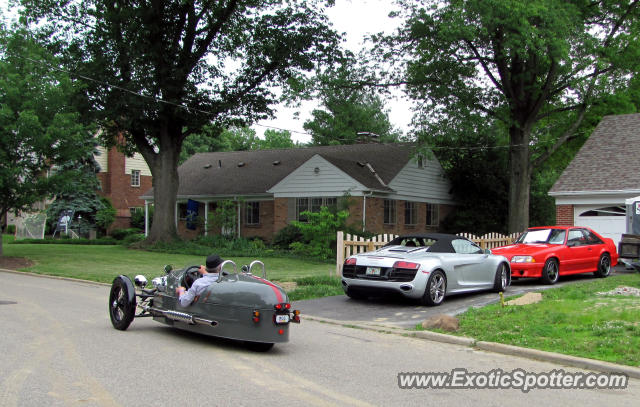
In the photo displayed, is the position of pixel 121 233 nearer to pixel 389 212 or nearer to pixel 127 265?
pixel 389 212

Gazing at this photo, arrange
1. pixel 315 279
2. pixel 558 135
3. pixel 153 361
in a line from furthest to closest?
pixel 558 135, pixel 315 279, pixel 153 361

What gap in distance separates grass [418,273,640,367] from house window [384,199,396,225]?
1933cm

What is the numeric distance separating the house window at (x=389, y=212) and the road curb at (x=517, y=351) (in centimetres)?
2100

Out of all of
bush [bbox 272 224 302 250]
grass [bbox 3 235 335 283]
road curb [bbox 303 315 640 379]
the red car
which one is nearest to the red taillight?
road curb [bbox 303 315 640 379]

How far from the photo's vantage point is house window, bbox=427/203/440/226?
35.4m

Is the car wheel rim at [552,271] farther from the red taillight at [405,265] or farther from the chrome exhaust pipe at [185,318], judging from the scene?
the chrome exhaust pipe at [185,318]

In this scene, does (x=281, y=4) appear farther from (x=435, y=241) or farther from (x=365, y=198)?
(x=435, y=241)

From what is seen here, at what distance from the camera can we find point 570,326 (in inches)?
371

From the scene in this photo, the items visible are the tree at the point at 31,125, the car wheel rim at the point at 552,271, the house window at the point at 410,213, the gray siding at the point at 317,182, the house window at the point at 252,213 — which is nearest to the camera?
the car wheel rim at the point at 552,271

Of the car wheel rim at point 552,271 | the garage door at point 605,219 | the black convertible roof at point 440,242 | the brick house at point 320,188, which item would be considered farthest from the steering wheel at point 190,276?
the brick house at point 320,188

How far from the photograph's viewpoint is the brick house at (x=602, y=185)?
22000 millimetres

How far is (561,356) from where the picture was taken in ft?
26.1

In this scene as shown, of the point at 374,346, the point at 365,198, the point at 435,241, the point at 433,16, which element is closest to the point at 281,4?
the point at 433,16

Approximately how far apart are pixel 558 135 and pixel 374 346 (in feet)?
93.2
